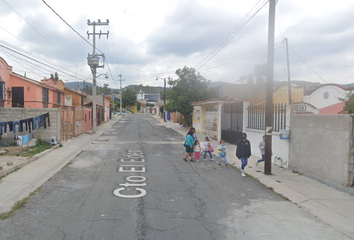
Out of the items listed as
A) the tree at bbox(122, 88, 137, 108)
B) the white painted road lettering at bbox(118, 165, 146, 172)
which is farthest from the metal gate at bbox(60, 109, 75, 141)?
the tree at bbox(122, 88, 137, 108)

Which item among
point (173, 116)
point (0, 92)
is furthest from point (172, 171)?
point (173, 116)

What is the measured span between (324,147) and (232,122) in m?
8.77

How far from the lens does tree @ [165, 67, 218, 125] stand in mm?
27062

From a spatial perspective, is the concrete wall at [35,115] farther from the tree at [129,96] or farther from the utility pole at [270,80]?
the tree at [129,96]

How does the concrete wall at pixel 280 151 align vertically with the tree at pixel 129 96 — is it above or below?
below

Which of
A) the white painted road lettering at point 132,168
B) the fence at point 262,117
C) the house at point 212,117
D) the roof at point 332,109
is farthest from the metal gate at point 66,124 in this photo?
the roof at point 332,109

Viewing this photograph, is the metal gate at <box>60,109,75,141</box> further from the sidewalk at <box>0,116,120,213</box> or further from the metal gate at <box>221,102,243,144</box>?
the metal gate at <box>221,102,243,144</box>

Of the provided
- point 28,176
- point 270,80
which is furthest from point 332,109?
point 28,176

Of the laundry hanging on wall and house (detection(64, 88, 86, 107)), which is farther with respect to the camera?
house (detection(64, 88, 86, 107))

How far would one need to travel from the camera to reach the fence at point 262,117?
980 centimetres

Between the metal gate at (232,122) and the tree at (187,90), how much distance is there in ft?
30.9

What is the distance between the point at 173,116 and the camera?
145 feet

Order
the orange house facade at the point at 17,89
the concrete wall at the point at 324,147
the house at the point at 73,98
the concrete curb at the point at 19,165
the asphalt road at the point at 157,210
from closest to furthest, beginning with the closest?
the asphalt road at the point at 157,210
the concrete wall at the point at 324,147
the concrete curb at the point at 19,165
the orange house facade at the point at 17,89
the house at the point at 73,98

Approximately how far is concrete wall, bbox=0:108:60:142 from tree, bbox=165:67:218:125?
14.4 metres
